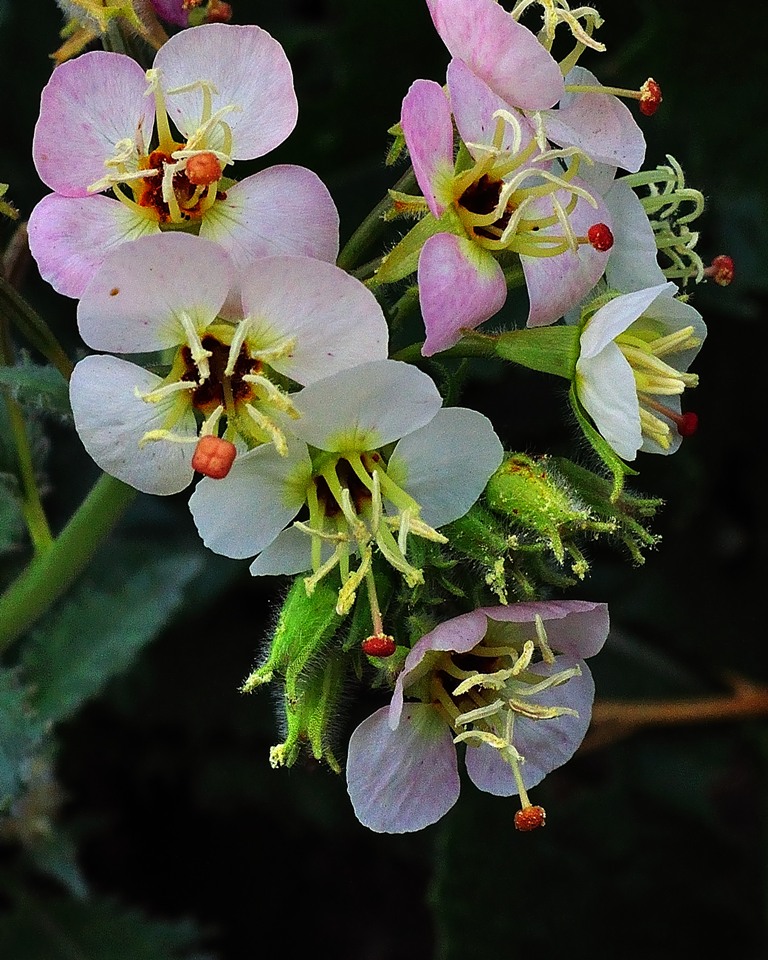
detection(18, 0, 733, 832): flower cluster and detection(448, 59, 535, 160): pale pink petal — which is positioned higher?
detection(448, 59, 535, 160): pale pink petal

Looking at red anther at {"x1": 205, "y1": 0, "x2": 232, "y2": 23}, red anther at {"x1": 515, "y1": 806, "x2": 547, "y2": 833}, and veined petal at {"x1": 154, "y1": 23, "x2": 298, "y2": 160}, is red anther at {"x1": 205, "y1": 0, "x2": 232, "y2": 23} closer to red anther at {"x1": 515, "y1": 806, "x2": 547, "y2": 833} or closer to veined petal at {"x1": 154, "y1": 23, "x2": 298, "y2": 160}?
veined petal at {"x1": 154, "y1": 23, "x2": 298, "y2": 160}

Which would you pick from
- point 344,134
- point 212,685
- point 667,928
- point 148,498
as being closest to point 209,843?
point 212,685

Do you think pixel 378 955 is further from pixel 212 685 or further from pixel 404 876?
pixel 212 685

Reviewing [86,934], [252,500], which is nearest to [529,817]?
[252,500]

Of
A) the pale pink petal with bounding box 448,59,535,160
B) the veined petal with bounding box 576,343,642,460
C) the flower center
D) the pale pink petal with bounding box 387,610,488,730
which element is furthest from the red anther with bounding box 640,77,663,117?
the pale pink petal with bounding box 387,610,488,730

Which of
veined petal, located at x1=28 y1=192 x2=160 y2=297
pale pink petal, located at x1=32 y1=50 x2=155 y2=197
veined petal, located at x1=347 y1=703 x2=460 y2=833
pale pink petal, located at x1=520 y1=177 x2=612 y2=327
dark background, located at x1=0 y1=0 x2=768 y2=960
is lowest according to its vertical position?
dark background, located at x1=0 y1=0 x2=768 y2=960
